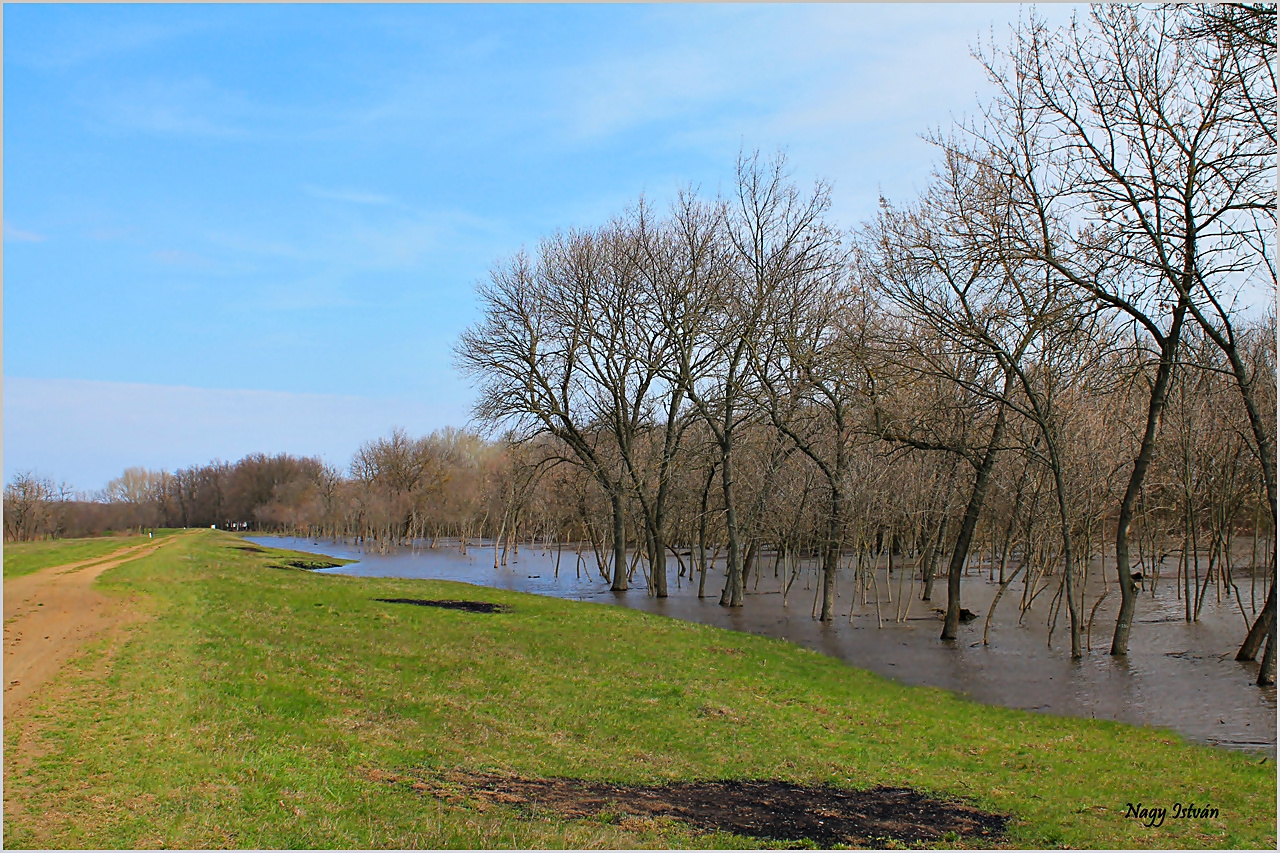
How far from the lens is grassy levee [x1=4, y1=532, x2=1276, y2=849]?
7230mm

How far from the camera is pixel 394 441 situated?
81750 millimetres

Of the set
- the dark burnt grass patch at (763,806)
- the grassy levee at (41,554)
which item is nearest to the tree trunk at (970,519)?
the dark burnt grass patch at (763,806)

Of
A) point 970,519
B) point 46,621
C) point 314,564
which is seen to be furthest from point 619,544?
point 46,621

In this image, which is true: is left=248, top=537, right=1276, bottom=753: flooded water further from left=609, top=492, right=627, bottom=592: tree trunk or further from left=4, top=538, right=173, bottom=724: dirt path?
left=4, top=538, right=173, bottom=724: dirt path

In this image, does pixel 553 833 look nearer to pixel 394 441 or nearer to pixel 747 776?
pixel 747 776

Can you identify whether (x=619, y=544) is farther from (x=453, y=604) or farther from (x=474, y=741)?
(x=474, y=741)

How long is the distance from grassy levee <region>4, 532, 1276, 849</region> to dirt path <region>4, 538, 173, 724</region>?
0.33 metres

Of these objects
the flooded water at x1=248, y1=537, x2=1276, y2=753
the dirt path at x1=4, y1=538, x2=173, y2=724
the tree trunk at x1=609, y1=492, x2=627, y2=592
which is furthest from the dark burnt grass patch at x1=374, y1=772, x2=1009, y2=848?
the tree trunk at x1=609, y1=492, x2=627, y2=592

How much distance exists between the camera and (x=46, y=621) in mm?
12688

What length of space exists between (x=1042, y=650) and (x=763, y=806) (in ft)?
46.8

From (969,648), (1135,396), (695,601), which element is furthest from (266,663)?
(1135,396)

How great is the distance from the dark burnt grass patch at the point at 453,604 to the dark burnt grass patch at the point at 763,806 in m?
12.8

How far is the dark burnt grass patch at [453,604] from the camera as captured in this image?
21.4 meters

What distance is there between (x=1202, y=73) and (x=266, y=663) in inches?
699
